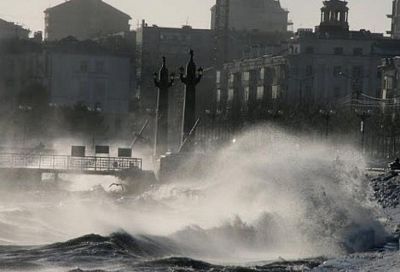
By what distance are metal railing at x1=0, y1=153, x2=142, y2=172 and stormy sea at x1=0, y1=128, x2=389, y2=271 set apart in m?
4.85

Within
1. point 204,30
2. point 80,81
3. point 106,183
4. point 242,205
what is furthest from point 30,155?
point 204,30

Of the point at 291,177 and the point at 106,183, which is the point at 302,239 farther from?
the point at 106,183

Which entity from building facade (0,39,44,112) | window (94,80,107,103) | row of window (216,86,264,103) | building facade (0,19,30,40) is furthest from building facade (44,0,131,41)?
row of window (216,86,264,103)

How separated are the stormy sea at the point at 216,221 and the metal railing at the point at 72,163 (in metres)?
4.85

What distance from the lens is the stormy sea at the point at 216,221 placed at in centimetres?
3284

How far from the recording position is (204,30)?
134750mm

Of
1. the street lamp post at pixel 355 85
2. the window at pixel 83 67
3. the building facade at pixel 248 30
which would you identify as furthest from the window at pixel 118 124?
the street lamp post at pixel 355 85

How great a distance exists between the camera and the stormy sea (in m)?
32.8

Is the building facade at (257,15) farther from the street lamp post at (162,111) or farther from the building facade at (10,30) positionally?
the street lamp post at (162,111)

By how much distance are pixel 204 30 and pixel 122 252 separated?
102m

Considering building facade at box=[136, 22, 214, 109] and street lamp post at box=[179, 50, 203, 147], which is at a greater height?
building facade at box=[136, 22, 214, 109]

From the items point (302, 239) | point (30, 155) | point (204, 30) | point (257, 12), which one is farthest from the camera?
point (257, 12)

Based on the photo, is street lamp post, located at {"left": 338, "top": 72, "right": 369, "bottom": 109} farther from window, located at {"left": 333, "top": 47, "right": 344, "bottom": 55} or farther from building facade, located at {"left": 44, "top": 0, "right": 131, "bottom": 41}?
building facade, located at {"left": 44, "top": 0, "right": 131, "bottom": 41}

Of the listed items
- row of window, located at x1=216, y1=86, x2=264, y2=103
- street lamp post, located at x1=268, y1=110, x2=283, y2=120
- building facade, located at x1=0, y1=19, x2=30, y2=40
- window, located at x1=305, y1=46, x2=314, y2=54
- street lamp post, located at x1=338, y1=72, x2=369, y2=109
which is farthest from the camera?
building facade, located at x1=0, y1=19, x2=30, y2=40
